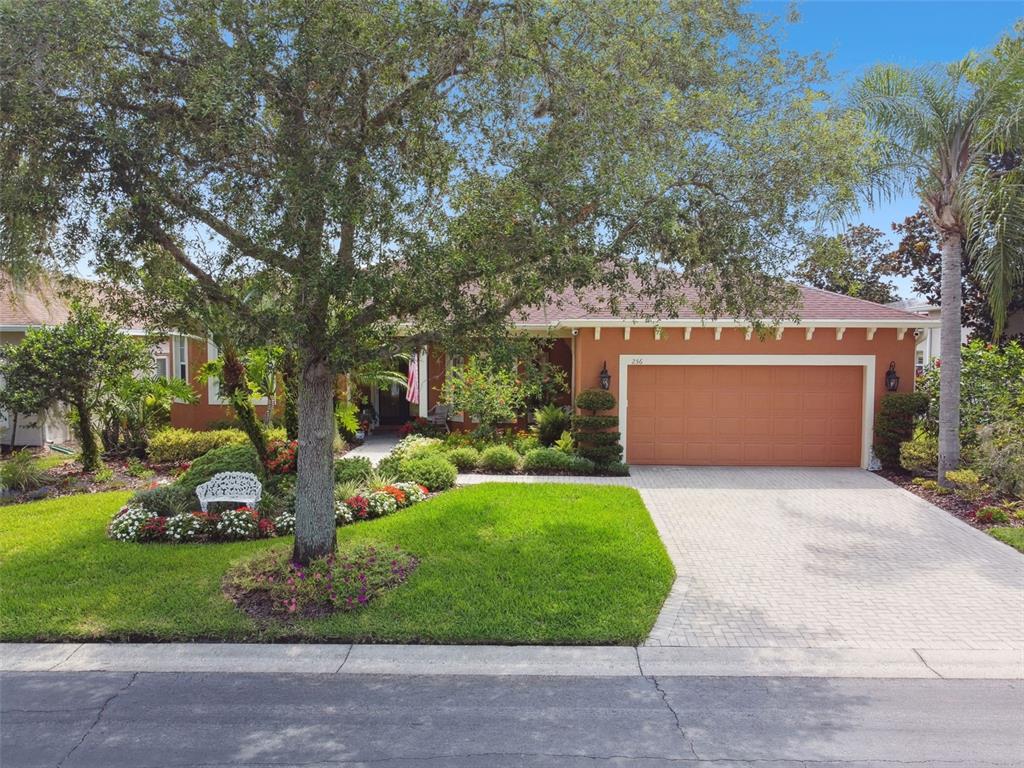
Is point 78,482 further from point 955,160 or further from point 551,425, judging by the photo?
point 955,160

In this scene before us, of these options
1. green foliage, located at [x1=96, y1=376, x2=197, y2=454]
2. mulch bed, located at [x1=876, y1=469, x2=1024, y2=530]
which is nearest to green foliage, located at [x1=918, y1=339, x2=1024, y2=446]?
mulch bed, located at [x1=876, y1=469, x2=1024, y2=530]

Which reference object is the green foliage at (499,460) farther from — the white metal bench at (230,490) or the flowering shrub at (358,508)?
the white metal bench at (230,490)

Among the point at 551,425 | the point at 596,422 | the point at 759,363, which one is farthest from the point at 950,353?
the point at 551,425

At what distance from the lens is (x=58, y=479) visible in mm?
11453

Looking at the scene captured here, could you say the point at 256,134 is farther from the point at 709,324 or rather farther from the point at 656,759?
the point at 709,324

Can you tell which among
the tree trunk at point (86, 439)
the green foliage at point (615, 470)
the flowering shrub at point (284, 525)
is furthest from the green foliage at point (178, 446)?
the green foliage at point (615, 470)

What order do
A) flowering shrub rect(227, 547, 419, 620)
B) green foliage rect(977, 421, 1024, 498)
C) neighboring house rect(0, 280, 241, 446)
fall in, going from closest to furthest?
flowering shrub rect(227, 547, 419, 620)
green foliage rect(977, 421, 1024, 498)
neighboring house rect(0, 280, 241, 446)

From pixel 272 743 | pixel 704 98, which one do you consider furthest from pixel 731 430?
pixel 272 743

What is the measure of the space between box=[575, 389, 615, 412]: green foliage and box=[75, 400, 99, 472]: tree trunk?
9307 mm

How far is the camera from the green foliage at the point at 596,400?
12.9m

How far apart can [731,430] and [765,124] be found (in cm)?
837

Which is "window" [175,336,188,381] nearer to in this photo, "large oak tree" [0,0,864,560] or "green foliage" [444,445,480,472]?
"green foliage" [444,445,480,472]

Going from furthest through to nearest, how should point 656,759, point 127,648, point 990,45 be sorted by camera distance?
point 990,45 < point 127,648 < point 656,759

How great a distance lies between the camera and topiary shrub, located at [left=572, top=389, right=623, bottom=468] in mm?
12703
